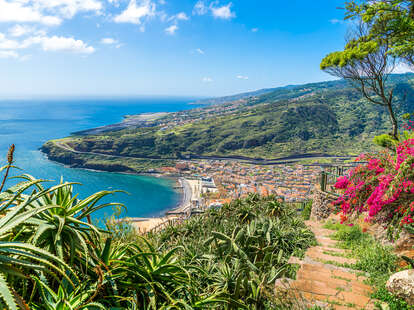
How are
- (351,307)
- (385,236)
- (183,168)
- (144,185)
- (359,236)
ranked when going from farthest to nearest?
(183,168), (144,185), (359,236), (385,236), (351,307)

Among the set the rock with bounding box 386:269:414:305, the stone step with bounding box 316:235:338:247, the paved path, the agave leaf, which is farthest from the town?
the agave leaf

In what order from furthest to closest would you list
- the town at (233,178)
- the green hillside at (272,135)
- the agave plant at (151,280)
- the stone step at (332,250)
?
the green hillside at (272,135) < the town at (233,178) < the stone step at (332,250) < the agave plant at (151,280)

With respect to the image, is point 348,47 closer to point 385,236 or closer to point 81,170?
point 385,236

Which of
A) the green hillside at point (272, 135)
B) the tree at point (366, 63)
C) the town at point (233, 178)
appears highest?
the tree at point (366, 63)

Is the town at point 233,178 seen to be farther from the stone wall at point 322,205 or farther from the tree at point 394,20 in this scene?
the tree at point 394,20

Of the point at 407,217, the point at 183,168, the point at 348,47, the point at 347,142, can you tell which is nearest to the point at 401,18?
the point at 348,47

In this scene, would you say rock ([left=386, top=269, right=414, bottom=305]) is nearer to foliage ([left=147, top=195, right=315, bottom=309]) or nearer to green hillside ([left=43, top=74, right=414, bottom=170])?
foliage ([left=147, top=195, right=315, bottom=309])

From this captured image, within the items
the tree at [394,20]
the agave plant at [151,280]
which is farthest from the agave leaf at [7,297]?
the tree at [394,20]
